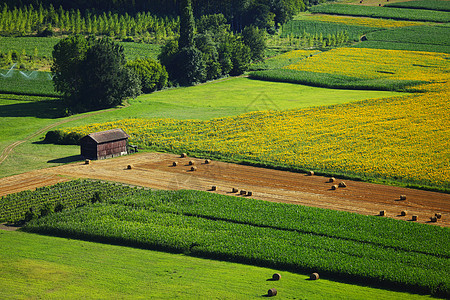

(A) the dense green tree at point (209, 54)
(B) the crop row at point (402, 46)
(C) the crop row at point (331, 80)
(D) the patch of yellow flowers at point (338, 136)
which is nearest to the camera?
(D) the patch of yellow flowers at point (338, 136)

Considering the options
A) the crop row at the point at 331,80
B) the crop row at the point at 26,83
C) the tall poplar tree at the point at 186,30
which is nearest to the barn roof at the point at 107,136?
the crop row at the point at 26,83

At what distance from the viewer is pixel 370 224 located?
55625 millimetres

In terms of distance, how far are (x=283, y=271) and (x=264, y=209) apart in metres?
13.8

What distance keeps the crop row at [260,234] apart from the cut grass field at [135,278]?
4.90 feet

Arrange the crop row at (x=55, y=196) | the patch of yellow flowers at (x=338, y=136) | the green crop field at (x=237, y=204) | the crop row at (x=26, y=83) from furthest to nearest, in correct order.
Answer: the crop row at (x=26, y=83)
the patch of yellow flowers at (x=338, y=136)
the crop row at (x=55, y=196)
the green crop field at (x=237, y=204)

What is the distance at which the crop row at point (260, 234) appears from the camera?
151 ft

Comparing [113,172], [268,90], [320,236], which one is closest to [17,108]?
[113,172]

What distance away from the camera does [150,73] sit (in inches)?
5089

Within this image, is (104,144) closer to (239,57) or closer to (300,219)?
(300,219)

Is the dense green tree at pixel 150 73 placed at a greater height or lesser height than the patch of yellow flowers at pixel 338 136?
greater

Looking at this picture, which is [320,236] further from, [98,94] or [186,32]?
[186,32]

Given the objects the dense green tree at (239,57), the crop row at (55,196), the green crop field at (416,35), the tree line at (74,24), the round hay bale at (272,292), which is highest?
the tree line at (74,24)

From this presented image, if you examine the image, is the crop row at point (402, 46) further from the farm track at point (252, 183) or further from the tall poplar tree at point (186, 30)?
the farm track at point (252, 183)

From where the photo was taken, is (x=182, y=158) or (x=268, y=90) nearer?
(x=182, y=158)
